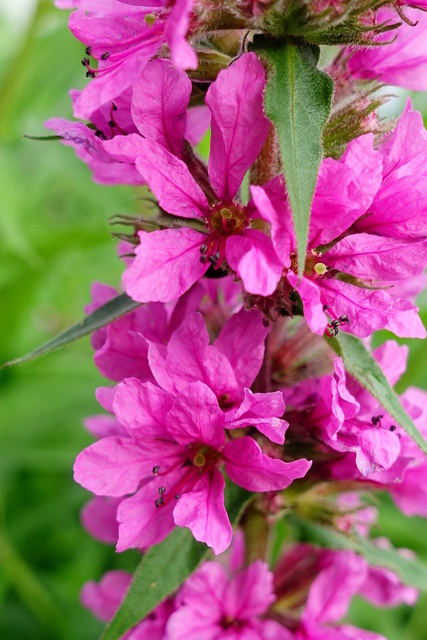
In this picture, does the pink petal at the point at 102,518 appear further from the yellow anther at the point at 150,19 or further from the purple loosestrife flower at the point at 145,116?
the yellow anther at the point at 150,19

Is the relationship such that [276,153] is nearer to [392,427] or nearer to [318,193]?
[318,193]

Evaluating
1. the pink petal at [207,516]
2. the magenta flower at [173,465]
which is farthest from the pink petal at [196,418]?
the pink petal at [207,516]

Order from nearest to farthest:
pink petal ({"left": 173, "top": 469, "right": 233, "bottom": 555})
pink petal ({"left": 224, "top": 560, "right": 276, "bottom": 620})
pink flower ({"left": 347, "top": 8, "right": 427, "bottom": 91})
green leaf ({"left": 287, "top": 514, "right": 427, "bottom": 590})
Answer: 1. pink petal ({"left": 173, "top": 469, "right": 233, "bottom": 555})
2. pink flower ({"left": 347, "top": 8, "right": 427, "bottom": 91})
3. pink petal ({"left": 224, "top": 560, "right": 276, "bottom": 620})
4. green leaf ({"left": 287, "top": 514, "right": 427, "bottom": 590})

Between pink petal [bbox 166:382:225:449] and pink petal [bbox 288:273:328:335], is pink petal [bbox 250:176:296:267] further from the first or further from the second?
pink petal [bbox 166:382:225:449]

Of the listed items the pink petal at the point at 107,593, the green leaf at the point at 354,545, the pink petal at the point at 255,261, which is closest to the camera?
the pink petal at the point at 255,261

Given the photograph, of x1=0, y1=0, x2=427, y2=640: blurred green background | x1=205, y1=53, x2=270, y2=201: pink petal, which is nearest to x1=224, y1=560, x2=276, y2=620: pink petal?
x1=205, y1=53, x2=270, y2=201: pink petal

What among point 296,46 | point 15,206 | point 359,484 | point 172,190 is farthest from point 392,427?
point 15,206
